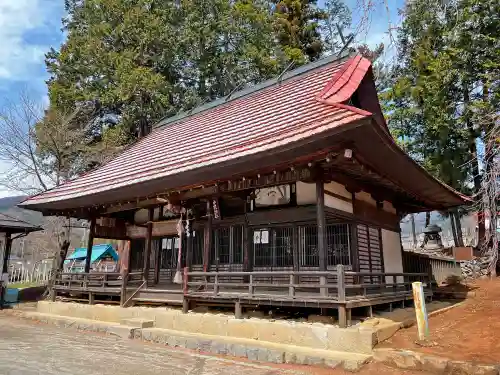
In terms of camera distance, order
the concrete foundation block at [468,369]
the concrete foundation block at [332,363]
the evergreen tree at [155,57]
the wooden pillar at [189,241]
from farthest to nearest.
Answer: the evergreen tree at [155,57]
the wooden pillar at [189,241]
the concrete foundation block at [332,363]
the concrete foundation block at [468,369]

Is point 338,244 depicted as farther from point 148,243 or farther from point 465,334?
point 148,243

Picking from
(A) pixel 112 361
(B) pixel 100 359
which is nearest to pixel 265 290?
(A) pixel 112 361

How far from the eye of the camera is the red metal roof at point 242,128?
25.4ft

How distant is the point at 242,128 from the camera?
10.4m

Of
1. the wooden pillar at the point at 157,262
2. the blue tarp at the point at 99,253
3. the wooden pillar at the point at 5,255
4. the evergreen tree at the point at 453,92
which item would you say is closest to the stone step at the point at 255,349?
the wooden pillar at the point at 157,262

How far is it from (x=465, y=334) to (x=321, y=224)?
378 cm

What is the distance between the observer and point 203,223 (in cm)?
1095

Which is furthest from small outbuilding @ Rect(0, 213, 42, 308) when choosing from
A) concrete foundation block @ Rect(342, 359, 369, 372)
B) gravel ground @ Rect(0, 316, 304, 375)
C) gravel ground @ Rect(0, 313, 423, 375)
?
concrete foundation block @ Rect(342, 359, 369, 372)

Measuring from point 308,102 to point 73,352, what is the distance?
7.46 metres

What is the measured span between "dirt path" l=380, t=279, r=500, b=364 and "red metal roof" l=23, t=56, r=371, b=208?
13.8ft

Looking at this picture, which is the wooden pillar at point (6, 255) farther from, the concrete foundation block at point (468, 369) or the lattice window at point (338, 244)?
the concrete foundation block at point (468, 369)

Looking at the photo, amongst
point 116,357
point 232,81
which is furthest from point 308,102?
point 232,81

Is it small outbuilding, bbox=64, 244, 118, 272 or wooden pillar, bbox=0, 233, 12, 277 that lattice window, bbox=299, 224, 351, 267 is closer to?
wooden pillar, bbox=0, 233, 12, 277

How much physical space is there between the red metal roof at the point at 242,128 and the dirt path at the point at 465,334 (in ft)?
13.8
